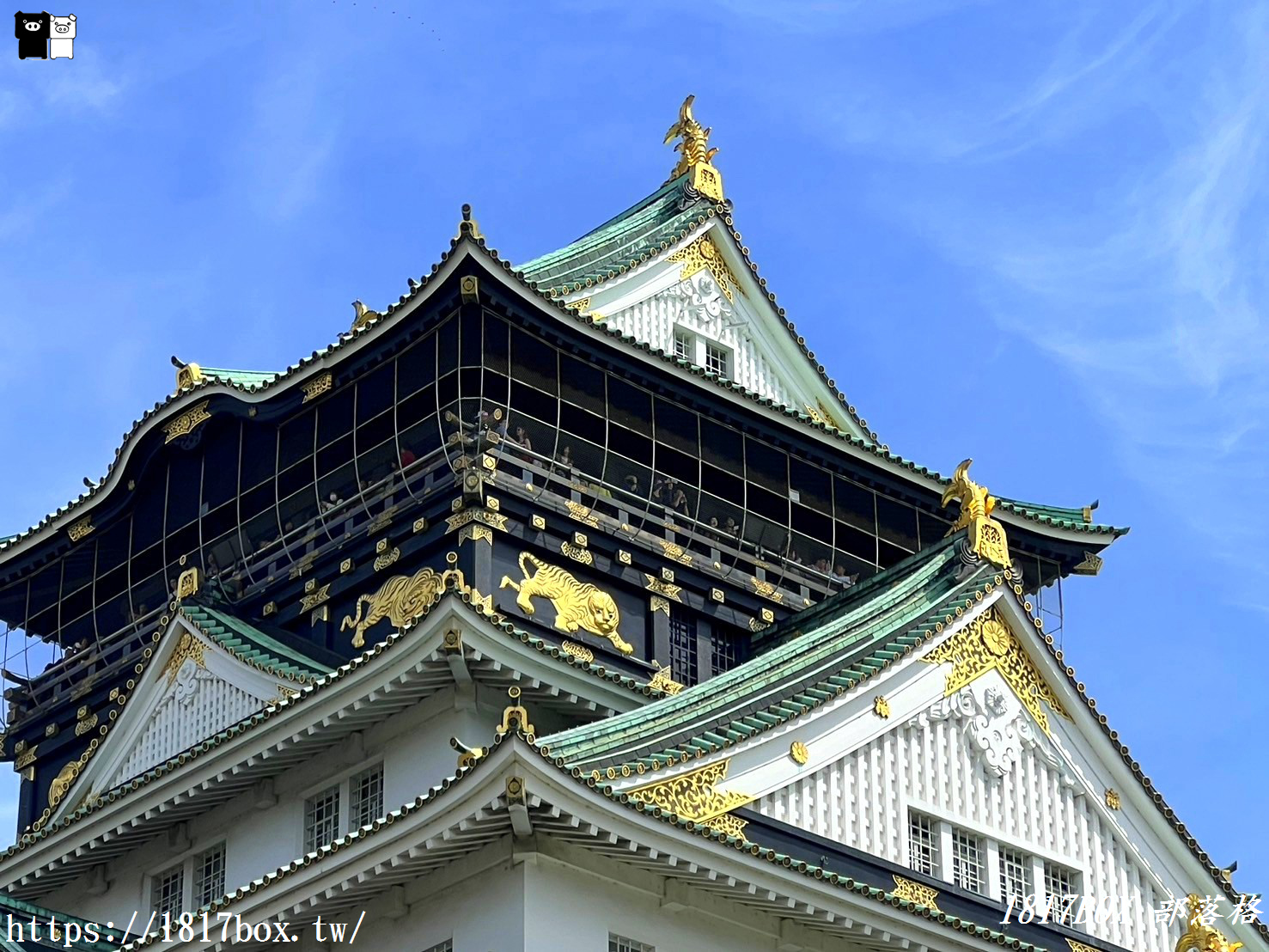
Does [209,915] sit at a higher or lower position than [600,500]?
lower

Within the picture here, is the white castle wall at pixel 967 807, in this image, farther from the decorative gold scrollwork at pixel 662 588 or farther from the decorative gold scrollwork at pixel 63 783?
the decorative gold scrollwork at pixel 63 783

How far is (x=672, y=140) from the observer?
168ft

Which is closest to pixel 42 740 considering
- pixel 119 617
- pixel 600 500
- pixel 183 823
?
pixel 119 617

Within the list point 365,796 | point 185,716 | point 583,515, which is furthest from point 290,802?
point 583,515

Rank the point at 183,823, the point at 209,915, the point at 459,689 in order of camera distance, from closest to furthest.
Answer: the point at 209,915
the point at 459,689
the point at 183,823

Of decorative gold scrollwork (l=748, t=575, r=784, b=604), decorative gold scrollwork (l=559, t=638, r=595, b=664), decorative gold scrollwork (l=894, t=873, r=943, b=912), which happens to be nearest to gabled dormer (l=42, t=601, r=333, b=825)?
decorative gold scrollwork (l=559, t=638, r=595, b=664)

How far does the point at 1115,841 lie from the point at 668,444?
9.80 meters

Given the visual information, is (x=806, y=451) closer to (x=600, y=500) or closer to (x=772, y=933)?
(x=600, y=500)

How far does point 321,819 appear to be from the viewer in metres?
38.3

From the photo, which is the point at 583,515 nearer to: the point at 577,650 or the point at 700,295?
the point at 577,650

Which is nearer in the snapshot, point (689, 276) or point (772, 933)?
point (772, 933)

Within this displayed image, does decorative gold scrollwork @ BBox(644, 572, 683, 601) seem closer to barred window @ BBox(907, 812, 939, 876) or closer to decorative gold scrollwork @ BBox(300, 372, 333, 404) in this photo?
decorative gold scrollwork @ BBox(300, 372, 333, 404)

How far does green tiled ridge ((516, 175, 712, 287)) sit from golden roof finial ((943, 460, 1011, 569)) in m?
9.01

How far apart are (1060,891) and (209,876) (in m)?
11.8
